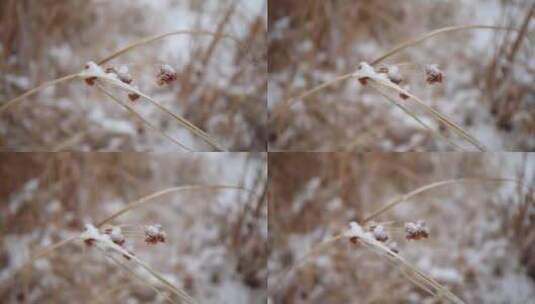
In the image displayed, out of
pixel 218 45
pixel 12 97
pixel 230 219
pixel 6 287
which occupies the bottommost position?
pixel 6 287

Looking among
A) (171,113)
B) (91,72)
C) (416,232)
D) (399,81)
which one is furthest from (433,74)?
(91,72)

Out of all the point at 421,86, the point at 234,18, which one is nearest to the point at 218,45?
the point at 234,18

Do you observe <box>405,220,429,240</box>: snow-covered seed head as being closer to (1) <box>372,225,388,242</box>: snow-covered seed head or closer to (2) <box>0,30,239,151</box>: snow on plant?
(1) <box>372,225,388,242</box>: snow-covered seed head

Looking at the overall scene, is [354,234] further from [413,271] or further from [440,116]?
[440,116]

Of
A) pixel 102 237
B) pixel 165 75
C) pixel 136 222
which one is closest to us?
pixel 102 237

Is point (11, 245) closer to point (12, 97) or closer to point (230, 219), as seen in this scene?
point (12, 97)

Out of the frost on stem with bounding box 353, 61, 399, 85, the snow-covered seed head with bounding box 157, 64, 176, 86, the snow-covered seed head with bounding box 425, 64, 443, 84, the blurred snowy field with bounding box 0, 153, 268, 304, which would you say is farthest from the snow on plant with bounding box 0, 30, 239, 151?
the snow-covered seed head with bounding box 425, 64, 443, 84
